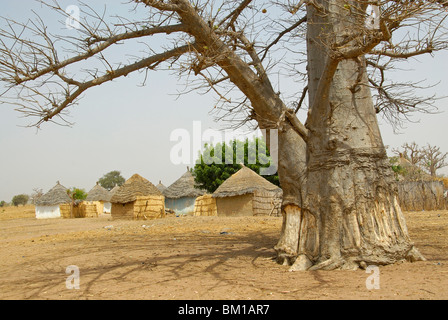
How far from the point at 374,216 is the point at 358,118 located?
3.96ft

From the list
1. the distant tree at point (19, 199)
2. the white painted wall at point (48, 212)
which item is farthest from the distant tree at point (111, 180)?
the white painted wall at point (48, 212)

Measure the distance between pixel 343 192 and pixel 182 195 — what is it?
26.3m

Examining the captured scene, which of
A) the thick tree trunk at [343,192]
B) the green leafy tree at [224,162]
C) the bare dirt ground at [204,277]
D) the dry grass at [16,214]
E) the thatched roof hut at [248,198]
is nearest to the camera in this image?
the bare dirt ground at [204,277]

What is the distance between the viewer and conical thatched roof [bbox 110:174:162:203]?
19562 mm

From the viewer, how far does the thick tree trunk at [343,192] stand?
4.38 m

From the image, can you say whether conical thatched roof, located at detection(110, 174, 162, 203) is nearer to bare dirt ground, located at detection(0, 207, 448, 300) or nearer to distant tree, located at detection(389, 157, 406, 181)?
bare dirt ground, located at detection(0, 207, 448, 300)

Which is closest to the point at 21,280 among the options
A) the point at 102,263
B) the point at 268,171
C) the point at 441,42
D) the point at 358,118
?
the point at 102,263

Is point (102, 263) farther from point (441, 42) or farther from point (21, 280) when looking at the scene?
point (441, 42)

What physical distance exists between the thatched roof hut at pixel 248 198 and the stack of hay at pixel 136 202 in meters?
3.15

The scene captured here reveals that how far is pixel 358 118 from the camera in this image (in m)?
4.78

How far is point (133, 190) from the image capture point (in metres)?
19.9

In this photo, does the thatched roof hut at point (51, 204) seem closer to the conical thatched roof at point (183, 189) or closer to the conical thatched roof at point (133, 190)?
the conical thatched roof at point (183, 189)

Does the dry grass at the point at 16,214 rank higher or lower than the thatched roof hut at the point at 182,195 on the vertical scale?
lower

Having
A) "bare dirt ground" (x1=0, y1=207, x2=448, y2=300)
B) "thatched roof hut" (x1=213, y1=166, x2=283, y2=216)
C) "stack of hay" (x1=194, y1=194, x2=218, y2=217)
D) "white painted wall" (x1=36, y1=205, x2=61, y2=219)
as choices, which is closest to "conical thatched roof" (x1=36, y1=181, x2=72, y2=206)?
"white painted wall" (x1=36, y1=205, x2=61, y2=219)
